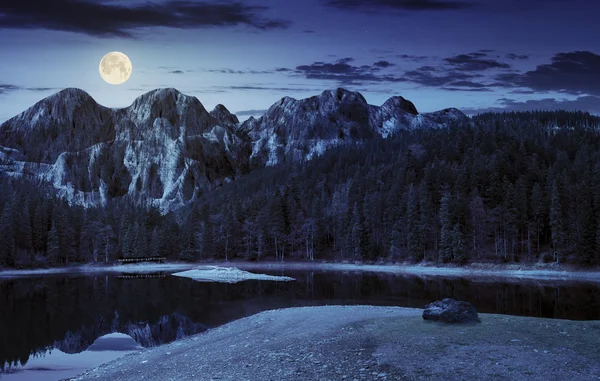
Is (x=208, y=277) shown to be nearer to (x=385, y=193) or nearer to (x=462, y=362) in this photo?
(x=385, y=193)

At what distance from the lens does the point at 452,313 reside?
2958cm

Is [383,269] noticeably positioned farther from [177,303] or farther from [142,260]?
[142,260]

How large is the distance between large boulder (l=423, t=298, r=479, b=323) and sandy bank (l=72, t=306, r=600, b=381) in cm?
97

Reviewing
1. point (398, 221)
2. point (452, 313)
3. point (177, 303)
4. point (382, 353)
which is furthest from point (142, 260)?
point (382, 353)

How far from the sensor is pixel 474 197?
382 feet

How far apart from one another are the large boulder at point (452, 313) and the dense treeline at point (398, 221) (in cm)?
7121

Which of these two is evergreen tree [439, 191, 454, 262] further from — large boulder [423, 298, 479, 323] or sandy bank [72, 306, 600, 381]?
large boulder [423, 298, 479, 323]

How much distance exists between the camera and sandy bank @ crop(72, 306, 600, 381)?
1962cm

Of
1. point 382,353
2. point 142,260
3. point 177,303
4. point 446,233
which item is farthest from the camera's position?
point 142,260

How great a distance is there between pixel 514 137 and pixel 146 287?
481 ft

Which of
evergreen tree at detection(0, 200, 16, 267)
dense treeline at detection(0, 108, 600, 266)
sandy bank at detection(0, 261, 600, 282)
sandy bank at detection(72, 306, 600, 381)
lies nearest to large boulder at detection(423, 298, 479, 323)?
sandy bank at detection(72, 306, 600, 381)

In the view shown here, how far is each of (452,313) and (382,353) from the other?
862 cm

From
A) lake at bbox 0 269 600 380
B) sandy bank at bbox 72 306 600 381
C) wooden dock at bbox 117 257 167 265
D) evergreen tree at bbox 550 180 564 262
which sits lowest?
wooden dock at bbox 117 257 167 265

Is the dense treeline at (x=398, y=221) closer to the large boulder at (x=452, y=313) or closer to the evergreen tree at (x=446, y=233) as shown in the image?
the evergreen tree at (x=446, y=233)
